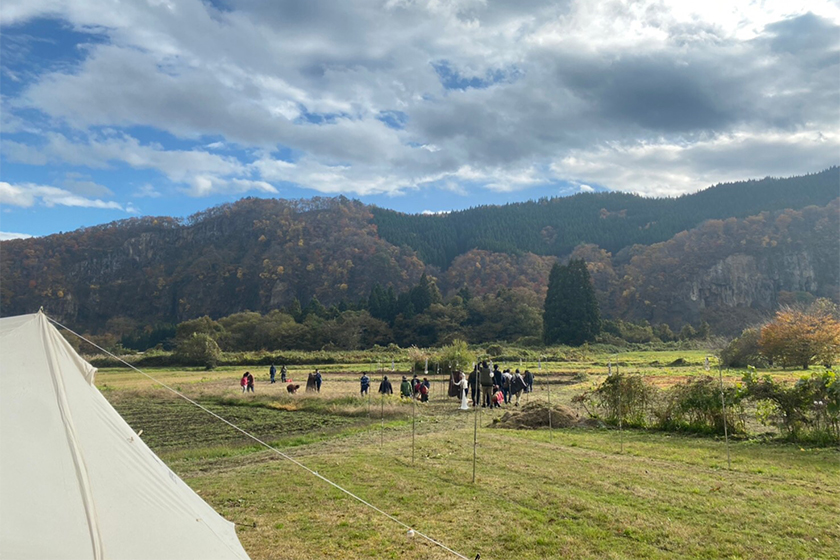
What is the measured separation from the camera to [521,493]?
826cm

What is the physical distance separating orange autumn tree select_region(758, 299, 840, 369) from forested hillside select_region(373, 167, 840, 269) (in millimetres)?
84631

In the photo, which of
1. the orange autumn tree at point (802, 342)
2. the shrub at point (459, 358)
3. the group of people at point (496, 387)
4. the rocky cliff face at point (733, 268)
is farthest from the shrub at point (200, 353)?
the rocky cliff face at point (733, 268)

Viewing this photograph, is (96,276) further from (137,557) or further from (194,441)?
(137,557)

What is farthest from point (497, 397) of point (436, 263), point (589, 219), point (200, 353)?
point (589, 219)

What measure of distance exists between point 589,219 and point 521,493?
471 ft

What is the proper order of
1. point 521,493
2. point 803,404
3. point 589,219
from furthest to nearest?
1. point 589,219
2. point 803,404
3. point 521,493

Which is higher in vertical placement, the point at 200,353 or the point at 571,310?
the point at 571,310

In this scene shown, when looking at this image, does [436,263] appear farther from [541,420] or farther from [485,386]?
[541,420]

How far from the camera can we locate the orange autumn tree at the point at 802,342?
32.4 m

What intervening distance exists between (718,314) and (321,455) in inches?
3834

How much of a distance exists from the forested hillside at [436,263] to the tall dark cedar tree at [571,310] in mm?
7011

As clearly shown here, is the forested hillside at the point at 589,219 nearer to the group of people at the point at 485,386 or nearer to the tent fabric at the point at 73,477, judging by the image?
Answer: the group of people at the point at 485,386

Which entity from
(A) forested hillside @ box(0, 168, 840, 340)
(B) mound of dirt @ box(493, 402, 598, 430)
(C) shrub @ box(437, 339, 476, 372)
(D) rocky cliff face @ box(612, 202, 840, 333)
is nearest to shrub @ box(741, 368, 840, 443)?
(B) mound of dirt @ box(493, 402, 598, 430)

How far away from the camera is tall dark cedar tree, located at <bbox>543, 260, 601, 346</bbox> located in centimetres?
6812
